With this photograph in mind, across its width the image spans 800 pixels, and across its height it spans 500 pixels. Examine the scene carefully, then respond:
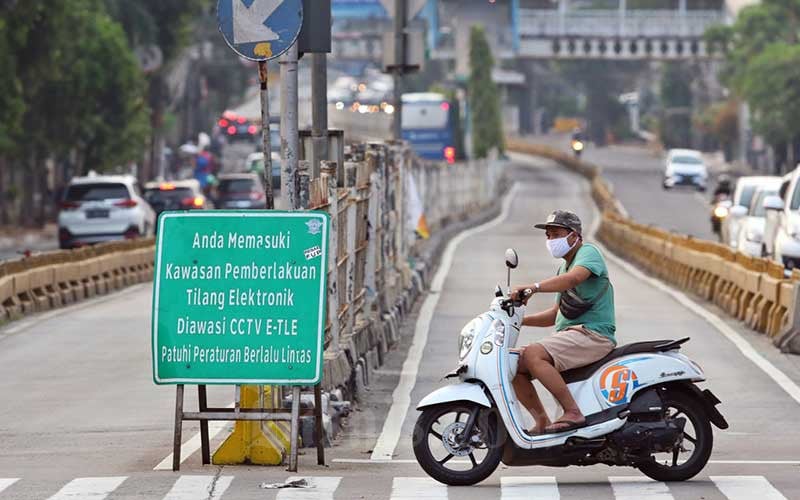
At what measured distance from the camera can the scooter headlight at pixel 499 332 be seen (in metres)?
10.4

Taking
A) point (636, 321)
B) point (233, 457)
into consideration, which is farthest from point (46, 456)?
point (636, 321)

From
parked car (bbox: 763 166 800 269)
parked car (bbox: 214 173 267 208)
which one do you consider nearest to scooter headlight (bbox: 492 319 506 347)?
parked car (bbox: 763 166 800 269)

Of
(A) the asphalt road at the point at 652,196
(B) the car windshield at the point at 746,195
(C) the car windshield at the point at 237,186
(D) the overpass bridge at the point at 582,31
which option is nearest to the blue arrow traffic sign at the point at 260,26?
(B) the car windshield at the point at 746,195

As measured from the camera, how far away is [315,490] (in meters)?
10.2

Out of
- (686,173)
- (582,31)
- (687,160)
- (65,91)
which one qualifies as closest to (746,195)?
(65,91)

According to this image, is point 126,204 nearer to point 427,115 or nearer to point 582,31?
point 427,115

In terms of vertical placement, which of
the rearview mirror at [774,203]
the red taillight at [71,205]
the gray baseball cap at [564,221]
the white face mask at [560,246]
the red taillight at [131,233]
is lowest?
the red taillight at [131,233]

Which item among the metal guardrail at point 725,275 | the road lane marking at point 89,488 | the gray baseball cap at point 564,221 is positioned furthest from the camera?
the metal guardrail at point 725,275

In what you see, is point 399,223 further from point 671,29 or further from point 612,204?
point 671,29

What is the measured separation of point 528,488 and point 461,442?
1.49 ft

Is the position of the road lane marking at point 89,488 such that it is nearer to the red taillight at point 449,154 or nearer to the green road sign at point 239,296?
the green road sign at point 239,296

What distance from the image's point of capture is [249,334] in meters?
10.9

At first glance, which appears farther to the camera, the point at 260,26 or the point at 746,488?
the point at 260,26

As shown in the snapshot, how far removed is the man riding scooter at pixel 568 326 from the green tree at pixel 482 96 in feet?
284
